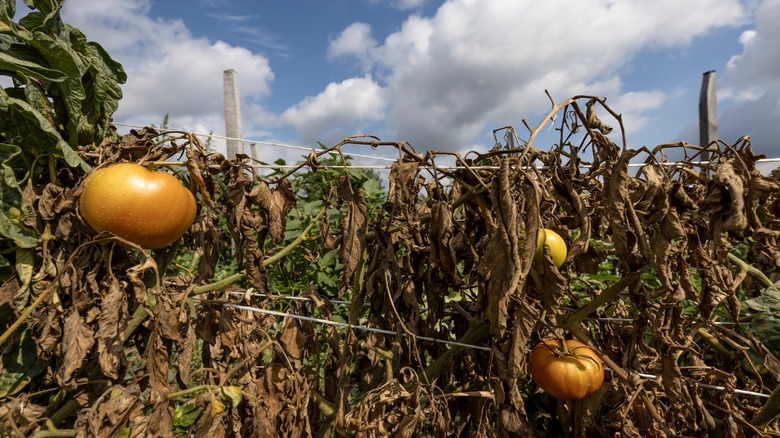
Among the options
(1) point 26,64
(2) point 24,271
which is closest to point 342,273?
(2) point 24,271

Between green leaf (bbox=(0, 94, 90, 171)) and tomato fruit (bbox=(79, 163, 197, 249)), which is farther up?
green leaf (bbox=(0, 94, 90, 171))

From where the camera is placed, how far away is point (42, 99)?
117 centimetres

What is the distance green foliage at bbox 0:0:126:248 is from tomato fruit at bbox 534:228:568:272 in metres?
1.16

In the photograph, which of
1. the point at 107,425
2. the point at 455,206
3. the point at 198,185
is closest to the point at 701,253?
the point at 455,206

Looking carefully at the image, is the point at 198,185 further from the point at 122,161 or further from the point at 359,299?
the point at 359,299

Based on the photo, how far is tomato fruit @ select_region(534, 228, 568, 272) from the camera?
1.18 metres

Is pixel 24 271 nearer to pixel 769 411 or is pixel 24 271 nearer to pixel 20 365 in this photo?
pixel 20 365

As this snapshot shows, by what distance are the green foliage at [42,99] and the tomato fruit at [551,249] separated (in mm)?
1165

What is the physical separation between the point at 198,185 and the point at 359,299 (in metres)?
0.53

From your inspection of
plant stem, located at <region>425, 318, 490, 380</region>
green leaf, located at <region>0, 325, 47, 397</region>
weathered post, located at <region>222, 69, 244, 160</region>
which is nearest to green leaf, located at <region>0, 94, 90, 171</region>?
green leaf, located at <region>0, 325, 47, 397</region>

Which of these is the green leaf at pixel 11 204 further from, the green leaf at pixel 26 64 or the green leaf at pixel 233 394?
the green leaf at pixel 233 394

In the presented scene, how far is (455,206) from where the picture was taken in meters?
1.23

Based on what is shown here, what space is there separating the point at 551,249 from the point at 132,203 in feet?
3.35

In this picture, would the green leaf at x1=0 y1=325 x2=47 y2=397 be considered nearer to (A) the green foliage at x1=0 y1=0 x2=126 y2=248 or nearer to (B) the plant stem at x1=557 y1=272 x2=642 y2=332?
(A) the green foliage at x1=0 y1=0 x2=126 y2=248
